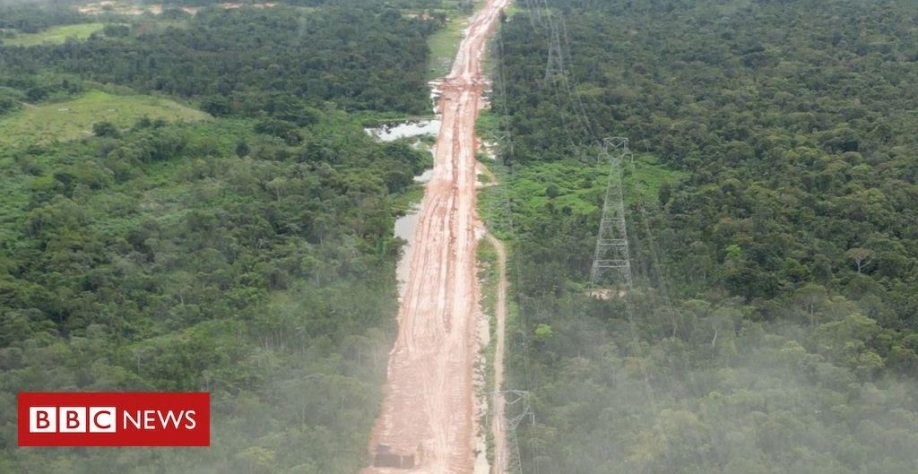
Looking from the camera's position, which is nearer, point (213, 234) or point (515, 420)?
point (515, 420)

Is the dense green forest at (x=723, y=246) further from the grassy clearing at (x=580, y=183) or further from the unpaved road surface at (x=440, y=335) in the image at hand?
the unpaved road surface at (x=440, y=335)

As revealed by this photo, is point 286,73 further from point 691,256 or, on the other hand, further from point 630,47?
point 691,256

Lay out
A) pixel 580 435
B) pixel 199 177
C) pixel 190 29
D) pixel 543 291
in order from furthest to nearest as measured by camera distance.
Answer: pixel 190 29 → pixel 199 177 → pixel 543 291 → pixel 580 435

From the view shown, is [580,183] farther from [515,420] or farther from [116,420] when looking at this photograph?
[116,420]

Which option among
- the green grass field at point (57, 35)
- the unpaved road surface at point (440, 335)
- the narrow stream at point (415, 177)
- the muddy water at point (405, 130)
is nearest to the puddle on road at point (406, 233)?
the narrow stream at point (415, 177)

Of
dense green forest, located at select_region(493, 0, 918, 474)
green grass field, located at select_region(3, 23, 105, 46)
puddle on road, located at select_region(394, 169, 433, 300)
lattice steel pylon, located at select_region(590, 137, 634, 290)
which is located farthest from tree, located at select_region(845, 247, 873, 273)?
green grass field, located at select_region(3, 23, 105, 46)

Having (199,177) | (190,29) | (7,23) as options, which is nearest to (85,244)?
(199,177)

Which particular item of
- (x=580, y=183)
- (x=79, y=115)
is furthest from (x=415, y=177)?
(x=79, y=115)
